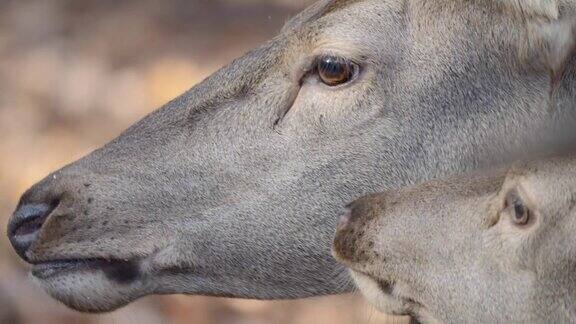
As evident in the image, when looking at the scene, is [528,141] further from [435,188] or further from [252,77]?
[252,77]

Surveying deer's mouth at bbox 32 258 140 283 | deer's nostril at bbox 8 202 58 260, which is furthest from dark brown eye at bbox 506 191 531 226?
deer's nostril at bbox 8 202 58 260

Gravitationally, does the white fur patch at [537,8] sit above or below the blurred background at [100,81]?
below

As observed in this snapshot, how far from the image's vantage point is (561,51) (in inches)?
118

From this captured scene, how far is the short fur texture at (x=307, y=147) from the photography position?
305cm

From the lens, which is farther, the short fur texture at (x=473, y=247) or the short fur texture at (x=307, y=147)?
the short fur texture at (x=307, y=147)

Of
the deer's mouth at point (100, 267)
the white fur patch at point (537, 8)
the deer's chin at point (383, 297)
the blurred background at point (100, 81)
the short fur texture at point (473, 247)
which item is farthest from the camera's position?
the blurred background at point (100, 81)

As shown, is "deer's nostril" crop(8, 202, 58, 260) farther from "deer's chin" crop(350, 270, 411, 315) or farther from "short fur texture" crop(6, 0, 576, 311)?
"deer's chin" crop(350, 270, 411, 315)

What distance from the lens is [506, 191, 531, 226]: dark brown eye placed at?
8.75 ft

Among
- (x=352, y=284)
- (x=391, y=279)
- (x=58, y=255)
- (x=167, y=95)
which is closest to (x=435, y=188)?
(x=391, y=279)

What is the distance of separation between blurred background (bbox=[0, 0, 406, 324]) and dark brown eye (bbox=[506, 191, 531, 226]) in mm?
2741

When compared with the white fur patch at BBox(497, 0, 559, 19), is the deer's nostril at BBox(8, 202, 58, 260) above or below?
below

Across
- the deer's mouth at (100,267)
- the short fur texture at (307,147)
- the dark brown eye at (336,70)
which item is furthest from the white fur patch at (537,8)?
the deer's mouth at (100,267)

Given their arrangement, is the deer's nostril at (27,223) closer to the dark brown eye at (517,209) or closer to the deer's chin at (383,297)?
the deer's chin at (383,297)

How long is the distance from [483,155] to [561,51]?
282 millimetres
